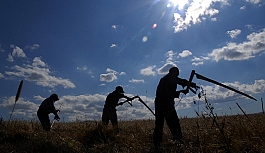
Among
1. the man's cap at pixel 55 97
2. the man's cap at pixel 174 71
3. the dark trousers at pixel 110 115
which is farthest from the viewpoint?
the man's cap at pixel 55 97

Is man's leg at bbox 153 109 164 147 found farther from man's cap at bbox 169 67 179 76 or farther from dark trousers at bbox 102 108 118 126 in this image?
dark trousers at bbox 102 108 118 126

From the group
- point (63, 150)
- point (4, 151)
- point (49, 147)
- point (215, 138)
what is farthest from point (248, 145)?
point (4, 151)

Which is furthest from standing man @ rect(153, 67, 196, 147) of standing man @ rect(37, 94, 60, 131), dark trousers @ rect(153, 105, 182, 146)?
standing man @ rect(37, 94, 60, 131)

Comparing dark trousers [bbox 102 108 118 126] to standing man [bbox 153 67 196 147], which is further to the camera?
dark trousers [bbox 102 108 118 126]

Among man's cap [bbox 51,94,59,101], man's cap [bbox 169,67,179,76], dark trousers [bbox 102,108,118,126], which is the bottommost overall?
dark trousers [bbox 102,108,118,126]

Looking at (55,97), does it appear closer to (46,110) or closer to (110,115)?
→ (46,110)

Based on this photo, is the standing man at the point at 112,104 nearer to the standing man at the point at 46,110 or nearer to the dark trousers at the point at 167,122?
the standing man at the point at 46,110

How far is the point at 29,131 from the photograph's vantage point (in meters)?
6.57

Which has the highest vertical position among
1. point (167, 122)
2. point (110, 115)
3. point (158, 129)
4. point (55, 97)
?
point (55, 97)

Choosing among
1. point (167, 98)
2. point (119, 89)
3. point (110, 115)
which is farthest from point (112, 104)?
point (167, 98)

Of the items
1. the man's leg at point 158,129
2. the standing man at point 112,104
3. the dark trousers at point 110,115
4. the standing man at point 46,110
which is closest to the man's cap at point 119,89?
the standing man at point 112,104

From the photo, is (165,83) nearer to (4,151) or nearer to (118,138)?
(118,138)

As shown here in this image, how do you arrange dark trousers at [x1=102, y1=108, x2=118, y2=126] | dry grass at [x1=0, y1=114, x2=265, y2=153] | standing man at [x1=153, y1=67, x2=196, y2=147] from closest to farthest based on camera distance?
dry grass at [x1=0, y1=114, x2=265, y2=153], standing man at [x1=153, y1=67, x2=196, y2=147], dark trousers at [x1=102, y1=108, x2=118, y2=126]

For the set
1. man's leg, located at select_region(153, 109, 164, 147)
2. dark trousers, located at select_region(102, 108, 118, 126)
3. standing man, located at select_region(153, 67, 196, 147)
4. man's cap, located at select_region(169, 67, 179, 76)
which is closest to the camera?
man's leg, located at select_region(153, 109, 164, 147)
